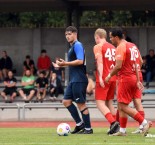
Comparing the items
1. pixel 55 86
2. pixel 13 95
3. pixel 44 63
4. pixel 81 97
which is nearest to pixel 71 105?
pixel 81 97

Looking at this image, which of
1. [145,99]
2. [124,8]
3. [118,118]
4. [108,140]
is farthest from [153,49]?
[108,140]

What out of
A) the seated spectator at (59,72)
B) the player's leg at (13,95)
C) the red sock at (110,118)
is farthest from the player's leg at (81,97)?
the seated spectator at (59,72)

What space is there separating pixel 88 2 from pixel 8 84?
16.2 feet

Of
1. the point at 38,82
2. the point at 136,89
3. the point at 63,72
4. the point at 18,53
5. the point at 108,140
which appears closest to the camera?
the point at 108,140

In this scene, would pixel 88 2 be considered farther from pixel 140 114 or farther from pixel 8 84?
pixel 140 114

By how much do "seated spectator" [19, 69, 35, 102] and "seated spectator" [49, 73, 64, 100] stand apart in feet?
2.55

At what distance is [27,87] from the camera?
89.3ft

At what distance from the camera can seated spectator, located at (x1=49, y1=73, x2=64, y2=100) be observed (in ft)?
87.9

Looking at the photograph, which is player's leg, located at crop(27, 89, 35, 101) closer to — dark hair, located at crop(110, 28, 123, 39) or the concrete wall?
the concrete wall

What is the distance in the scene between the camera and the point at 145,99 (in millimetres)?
24359

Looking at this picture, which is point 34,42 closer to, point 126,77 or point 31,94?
point 31,94

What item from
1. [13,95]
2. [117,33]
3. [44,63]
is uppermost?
[117,33]

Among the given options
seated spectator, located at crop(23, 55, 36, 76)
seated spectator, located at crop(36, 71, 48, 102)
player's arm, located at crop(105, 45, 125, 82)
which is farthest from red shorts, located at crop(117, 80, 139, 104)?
seated spectator, located at crop(23, 55, 36, 76)

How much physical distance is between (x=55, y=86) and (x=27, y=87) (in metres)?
1.21
